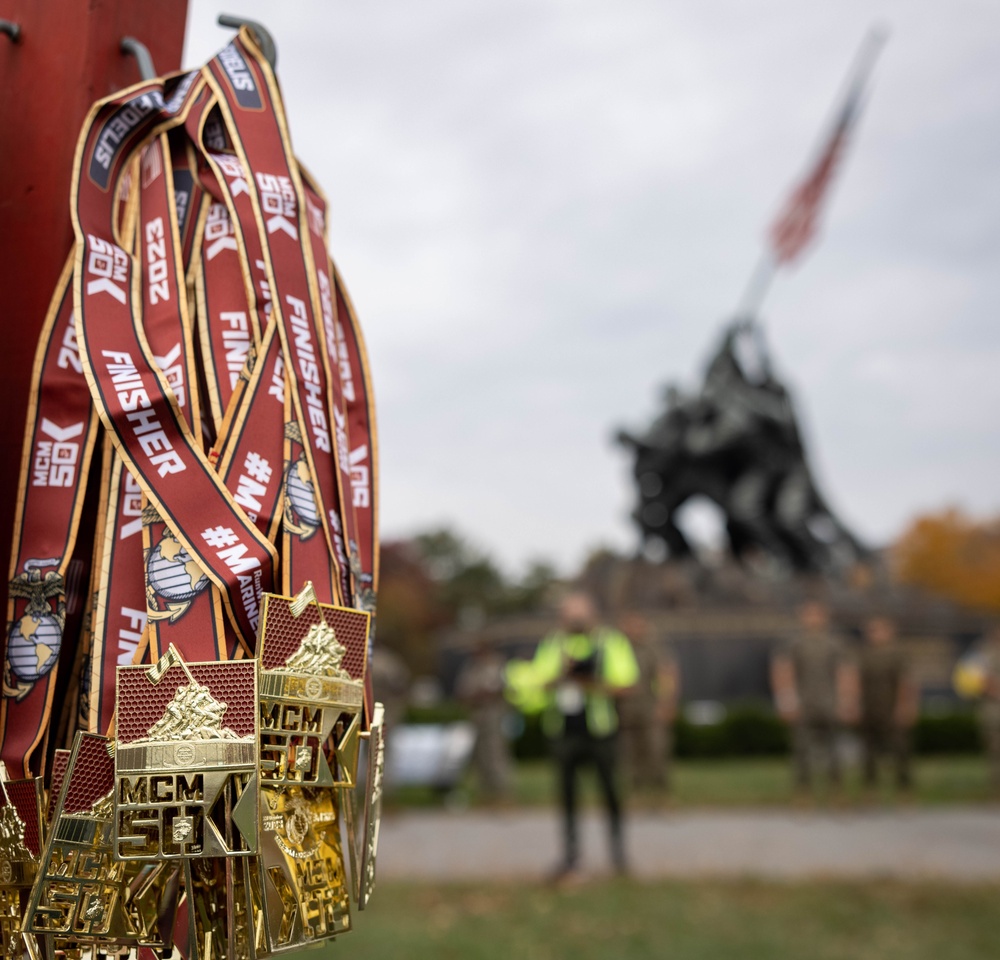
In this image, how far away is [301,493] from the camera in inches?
49.7

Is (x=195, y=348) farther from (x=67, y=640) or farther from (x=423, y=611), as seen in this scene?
(x=423, y=611)

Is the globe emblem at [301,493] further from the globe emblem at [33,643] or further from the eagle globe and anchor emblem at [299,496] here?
the globe emblem at [33,643]

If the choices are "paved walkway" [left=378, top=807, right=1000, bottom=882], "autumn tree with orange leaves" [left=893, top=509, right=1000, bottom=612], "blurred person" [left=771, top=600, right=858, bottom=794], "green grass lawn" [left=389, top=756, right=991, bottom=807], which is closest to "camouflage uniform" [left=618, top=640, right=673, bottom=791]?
"green grass lawn" [left=389, top=756, right=991, bottom=807]

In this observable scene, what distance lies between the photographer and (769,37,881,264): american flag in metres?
19.2

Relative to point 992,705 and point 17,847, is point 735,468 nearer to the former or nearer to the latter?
point 992,705

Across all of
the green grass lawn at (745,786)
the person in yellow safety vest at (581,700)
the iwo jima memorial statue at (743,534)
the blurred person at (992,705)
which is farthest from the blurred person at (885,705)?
the iwo jima memorial statue at (743,534)

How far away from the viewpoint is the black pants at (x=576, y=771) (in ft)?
22.6

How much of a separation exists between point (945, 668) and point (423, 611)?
96.1ft

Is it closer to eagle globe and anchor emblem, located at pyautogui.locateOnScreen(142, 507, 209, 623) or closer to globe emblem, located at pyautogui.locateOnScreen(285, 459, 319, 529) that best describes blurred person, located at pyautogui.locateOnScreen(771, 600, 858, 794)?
globe emblem, located at pyautogui.locateOnScreen(285, 459, 319, 529)

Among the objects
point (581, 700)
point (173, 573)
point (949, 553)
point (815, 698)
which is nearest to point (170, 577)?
point (173, 573)

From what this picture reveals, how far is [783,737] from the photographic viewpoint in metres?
16.3

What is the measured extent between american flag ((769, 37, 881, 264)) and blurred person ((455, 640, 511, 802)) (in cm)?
1074

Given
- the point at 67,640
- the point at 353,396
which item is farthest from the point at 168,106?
the point at 67,640

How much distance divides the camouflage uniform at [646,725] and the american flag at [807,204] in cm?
1052
